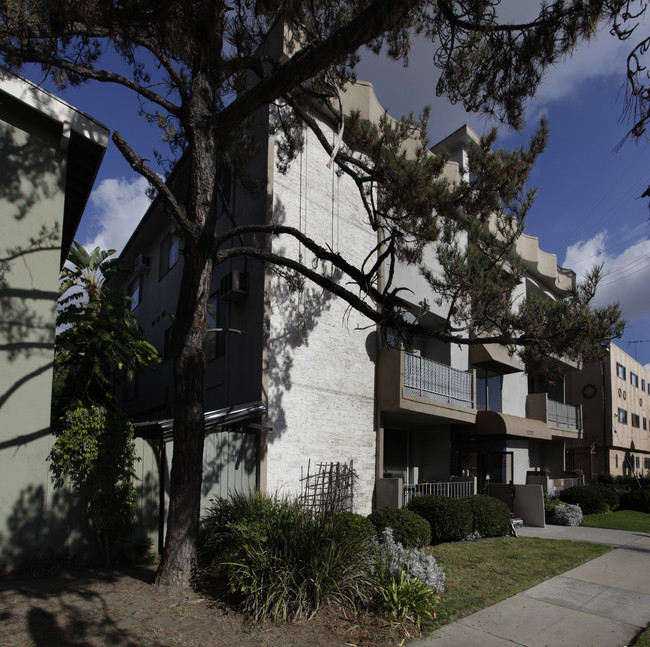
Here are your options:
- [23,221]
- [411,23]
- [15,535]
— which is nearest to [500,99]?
[411,23]

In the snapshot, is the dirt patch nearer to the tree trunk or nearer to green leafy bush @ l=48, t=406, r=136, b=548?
the tree trunk

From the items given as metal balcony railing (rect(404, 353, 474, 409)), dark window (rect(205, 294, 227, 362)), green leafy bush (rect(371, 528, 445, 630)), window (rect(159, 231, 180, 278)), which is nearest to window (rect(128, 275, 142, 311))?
A: window (rect(159, 231, 180, 278))

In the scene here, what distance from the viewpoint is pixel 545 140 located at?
30.1 feet

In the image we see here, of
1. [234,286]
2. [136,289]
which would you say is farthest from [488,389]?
[136,289]

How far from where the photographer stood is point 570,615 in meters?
7.04

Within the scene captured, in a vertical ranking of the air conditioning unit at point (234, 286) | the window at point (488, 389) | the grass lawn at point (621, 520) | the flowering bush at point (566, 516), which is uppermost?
the air conditioning unit at point (234, 286)

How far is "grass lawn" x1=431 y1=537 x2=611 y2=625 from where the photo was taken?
24.5ft

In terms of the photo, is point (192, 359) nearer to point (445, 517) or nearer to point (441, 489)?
point (445, 517)

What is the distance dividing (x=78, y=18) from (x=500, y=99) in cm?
555

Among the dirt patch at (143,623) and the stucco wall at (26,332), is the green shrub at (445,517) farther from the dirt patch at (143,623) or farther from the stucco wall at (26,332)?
the stucco wall at (26,332)

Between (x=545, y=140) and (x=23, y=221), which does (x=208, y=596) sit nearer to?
(x=23, y=221)

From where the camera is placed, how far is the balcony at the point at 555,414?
2211 centimetres

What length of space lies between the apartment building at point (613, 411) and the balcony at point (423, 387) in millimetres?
19975

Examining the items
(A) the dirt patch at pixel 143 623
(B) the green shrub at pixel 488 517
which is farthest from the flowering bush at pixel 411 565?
(B) the green shrub at pixel 488 517
